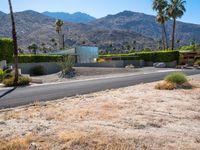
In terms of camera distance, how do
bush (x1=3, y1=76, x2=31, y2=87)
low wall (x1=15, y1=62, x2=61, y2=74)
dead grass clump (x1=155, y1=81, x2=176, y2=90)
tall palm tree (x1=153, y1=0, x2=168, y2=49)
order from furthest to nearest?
1. tall palm tree (x1=153, y1=0, x2=168, y2=49)
2. low wall (x1=15, y1=62, x2=61, y2=74)
3. bush (x1=3, y1=76, x2=31, y2=87)
4. dead grass clump (x1=155, y1=81, x2=176, y2=90)

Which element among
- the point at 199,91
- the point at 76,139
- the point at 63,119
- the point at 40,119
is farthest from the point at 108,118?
the point at 199,91

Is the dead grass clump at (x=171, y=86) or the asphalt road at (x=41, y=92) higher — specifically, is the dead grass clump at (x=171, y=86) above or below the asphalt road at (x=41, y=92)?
above

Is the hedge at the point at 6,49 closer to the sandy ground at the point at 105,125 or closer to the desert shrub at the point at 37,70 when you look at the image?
the desert shrub at the point at 37,70

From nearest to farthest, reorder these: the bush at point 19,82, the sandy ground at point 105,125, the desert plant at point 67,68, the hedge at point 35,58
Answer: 1. the sandy ground at point 105,125
2. the bush at point 19,82
3. the desert plant at point 67,68
4. the hedge at point 35,58

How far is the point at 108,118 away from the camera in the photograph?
11945 millimetres

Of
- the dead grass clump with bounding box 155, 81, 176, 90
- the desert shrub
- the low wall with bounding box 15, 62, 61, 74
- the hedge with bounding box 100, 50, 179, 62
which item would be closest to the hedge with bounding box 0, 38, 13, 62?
the low wall with bounding box 15, 62, 61, 74

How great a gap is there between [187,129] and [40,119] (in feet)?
16.1

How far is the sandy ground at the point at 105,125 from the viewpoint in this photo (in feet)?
28.2

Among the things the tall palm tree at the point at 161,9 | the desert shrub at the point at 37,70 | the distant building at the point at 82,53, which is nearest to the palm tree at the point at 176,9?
the tall palm tree at the point at 161,9

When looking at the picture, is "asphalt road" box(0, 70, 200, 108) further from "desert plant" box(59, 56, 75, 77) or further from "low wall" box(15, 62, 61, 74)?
"low wall" box(15, 62, 61, 74)

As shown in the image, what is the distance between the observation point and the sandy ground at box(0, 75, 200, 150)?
859cm

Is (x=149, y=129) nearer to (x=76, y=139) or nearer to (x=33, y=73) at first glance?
(x=76, y=139)

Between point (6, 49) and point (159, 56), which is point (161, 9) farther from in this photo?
point (6, 49)

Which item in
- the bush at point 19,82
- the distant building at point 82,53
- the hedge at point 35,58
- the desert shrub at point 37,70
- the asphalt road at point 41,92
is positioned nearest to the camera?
the asphalt road at point 41,92
